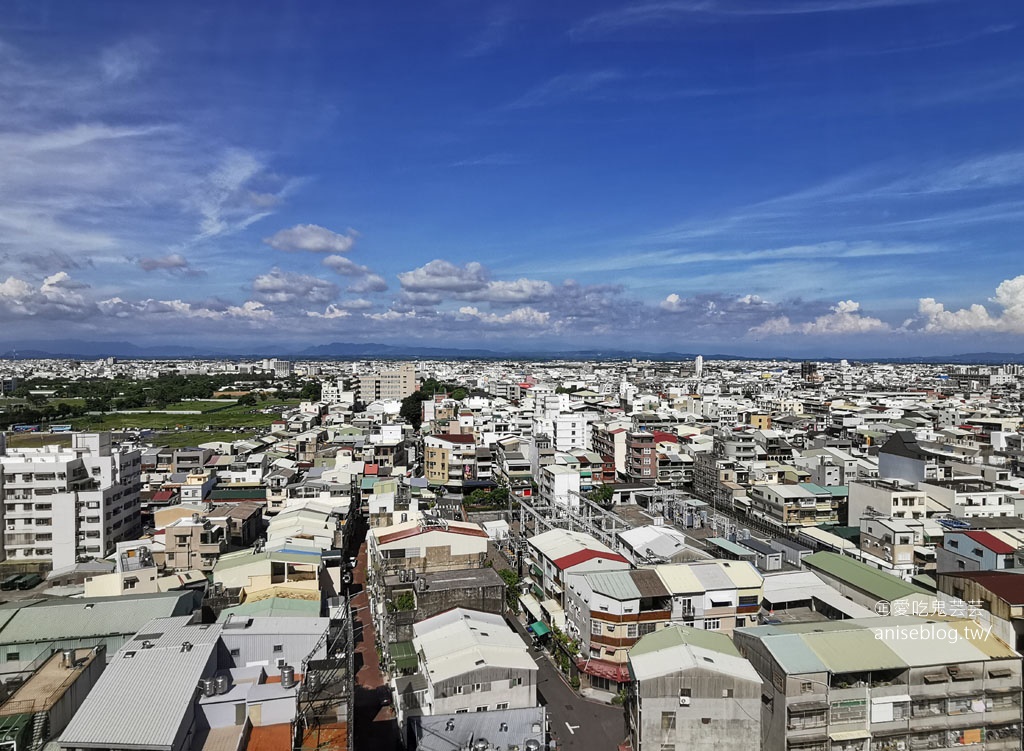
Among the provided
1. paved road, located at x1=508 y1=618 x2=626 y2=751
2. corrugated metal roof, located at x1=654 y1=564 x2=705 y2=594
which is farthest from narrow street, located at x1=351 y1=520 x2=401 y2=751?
corrugated metal roof, located at x1=654 y1=564 x2=705 y2=594

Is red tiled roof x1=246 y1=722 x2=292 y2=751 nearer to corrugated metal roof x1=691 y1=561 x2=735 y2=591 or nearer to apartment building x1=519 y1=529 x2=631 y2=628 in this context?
apartment building x1=519 y1=529 x2=631 y2=628

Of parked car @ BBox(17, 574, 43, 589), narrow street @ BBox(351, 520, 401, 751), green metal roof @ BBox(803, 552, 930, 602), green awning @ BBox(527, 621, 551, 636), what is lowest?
narrow street @ BBox(351, 520, 401, 751)

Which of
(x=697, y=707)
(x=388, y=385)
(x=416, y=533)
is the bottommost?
(x=697, y=707)

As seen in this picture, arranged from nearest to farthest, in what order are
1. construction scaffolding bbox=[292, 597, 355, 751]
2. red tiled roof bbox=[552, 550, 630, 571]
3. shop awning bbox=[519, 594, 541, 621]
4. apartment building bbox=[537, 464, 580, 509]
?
construction scaffolding bbox=[292, 597, 355, 751], red tiled roof bbox=[552, 550, 630, 571], shop awning bbox=[519, 594, 541, 621], apartment building bbox=[537, 464, 580, 509]

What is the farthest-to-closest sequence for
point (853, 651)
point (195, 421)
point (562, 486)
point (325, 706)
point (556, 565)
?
point (195, 421) → point (562, 486) → point (556, 565) → point (853, 651) → point (325, 706)

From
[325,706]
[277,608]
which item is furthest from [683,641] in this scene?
[277,608]

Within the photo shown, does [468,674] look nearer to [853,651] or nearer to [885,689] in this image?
[853,651]

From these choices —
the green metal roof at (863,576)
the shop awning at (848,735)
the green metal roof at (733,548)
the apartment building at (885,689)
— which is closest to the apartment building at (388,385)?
the green metal roof at (733,548)

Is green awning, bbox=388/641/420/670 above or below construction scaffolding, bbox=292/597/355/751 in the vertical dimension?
below
